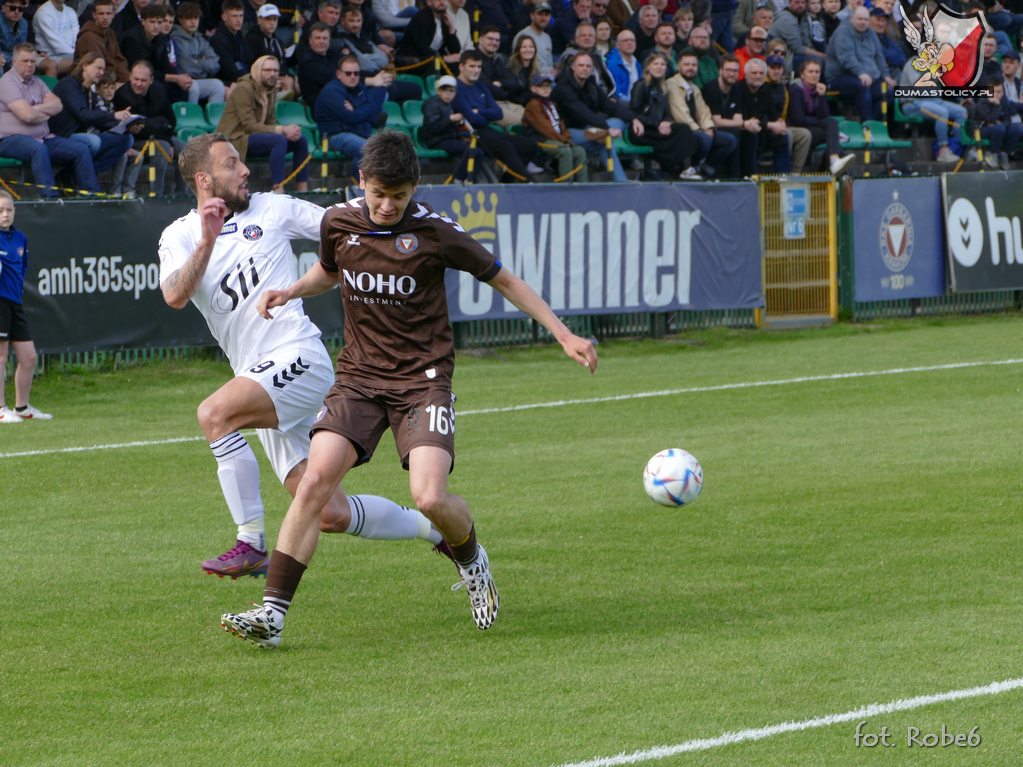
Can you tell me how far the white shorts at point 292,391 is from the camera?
6645 mm

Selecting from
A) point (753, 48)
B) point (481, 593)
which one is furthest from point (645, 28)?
point (481, 593)

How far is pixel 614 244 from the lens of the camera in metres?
18.0

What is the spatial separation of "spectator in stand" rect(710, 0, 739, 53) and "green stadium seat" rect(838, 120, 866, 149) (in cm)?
250

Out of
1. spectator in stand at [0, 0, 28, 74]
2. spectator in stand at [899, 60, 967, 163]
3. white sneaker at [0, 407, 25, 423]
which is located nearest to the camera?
white sneaker at [0, 407, 25, 423]

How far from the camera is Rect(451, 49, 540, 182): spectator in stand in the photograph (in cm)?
1881

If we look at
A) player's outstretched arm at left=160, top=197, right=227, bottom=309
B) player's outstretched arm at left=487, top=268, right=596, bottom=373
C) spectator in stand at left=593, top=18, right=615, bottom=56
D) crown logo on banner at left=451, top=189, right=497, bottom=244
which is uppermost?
spectator in stand at left=593, top=18, right=615, bottom=56

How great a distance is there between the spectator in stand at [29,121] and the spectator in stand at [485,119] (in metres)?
5.63

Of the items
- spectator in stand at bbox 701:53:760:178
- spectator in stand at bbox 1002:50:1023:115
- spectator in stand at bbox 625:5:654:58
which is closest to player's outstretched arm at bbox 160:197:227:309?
spectator in stand at bbox 701:53:760:178

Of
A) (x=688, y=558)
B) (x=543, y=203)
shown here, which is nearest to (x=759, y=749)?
(x=688, y=558)

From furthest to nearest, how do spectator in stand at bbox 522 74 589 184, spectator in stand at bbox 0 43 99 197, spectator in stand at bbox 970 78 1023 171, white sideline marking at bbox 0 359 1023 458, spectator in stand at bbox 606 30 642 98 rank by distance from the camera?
spectator in stand at bbox 970 78 1023 171 → spectator in stand at bbox 606 30 642 98 → spectator in stand at bbox 522 74 589 184 → spectator in stand at bbox 0 43 99 197 → white sideline marking at bbox 0 359 1023 458

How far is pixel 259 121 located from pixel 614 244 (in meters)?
4.93

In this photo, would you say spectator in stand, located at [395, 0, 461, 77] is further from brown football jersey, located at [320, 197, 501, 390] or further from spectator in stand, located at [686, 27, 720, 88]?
brown football jersey, located at [320, 197, 501, 390]

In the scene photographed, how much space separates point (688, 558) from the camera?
7.43 meters

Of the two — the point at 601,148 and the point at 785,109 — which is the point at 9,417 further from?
the point at 785,109
